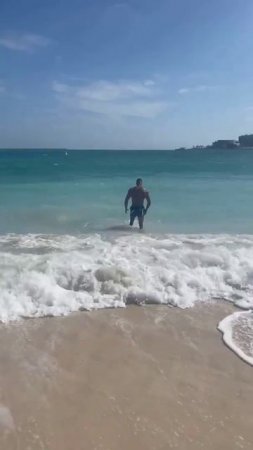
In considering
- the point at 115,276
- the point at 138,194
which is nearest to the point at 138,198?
the point at 138,194

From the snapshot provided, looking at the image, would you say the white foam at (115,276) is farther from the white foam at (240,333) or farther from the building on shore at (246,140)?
the building on shore at (246,140)

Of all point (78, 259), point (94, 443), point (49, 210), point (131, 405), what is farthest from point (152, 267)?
point (49, 210)

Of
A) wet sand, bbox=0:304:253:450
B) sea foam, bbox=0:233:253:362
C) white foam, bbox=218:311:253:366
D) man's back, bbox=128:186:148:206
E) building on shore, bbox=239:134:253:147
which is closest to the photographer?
wet sand, bbox=0:304:253:450

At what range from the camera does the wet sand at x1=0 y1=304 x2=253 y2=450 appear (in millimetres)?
3711

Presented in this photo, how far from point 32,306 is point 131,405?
2.70 meters

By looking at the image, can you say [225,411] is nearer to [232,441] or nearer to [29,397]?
[232,441]

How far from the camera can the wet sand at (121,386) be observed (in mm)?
3711

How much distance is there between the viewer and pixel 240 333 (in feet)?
18.6

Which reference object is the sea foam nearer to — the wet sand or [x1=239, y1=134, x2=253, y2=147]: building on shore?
the wet sand

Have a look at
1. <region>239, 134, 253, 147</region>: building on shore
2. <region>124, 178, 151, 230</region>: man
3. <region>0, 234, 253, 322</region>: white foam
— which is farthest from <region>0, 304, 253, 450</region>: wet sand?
<region>239, 134, 253, 147</region>: building on shore

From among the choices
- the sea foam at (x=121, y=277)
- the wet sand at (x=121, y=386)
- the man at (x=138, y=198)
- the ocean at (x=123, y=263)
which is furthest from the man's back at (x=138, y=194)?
the wet sand at (x=121, y=386)

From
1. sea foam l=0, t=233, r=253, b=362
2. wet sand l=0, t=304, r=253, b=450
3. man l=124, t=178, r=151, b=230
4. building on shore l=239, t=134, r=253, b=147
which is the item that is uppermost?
building on shore l=239, t=134, r=253, b=147

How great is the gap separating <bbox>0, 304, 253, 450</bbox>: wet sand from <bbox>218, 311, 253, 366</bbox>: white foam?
0.35 ft

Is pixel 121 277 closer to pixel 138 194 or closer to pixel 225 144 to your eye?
pixel 138 194
